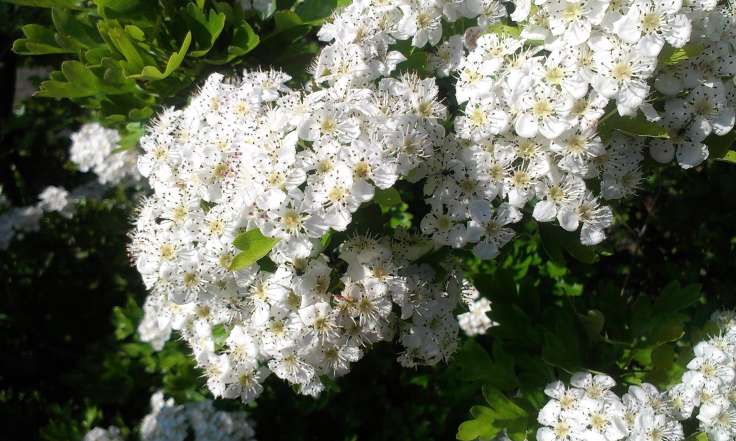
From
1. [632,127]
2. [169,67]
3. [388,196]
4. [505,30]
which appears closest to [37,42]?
[169,67]

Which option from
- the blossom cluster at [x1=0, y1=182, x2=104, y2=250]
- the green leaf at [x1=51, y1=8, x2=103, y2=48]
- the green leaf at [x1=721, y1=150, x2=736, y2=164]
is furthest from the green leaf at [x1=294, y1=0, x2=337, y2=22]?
the blossom cluster at [x1=0, y1=182, x2=104, y2=250]

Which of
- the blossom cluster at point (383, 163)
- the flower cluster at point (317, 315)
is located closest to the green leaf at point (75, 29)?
the blossom cluster at point (383, 163)

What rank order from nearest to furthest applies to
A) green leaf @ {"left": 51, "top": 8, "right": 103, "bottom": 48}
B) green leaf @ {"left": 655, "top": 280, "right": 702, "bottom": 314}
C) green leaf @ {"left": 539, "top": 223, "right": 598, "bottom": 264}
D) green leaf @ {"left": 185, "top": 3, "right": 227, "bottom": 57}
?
green leaf @ {"left": 539, "top": 223, "right": 598, "bottom": 264}, green leaf @ {"left": 185, "top": 3, "right": 227, "bottom": 57}, green leaf @ {"left": 51, "top": 8, "right": 103, "bottom": 48}, green leaf @ {"left": 655, "top": 280, "right": 702, "bottom": 314}

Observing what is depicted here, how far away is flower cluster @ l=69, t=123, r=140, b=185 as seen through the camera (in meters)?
3.30

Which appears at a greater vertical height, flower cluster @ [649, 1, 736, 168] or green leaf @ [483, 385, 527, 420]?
flower cluster @ [649, 1, 736, 168]

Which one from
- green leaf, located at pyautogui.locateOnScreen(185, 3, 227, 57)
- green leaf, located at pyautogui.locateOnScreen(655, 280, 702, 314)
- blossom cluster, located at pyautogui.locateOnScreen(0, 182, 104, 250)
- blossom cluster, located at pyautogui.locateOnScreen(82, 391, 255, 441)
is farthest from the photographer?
blossom cluster, located at pyautogui.locateOnScreen(0, 182, 104, 250)

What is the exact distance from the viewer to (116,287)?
3891 mm

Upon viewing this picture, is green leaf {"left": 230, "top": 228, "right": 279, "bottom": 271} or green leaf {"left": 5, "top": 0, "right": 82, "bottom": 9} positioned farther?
green leaf {"left": 5, "top": 0, "right": 82, "bottom": 9}

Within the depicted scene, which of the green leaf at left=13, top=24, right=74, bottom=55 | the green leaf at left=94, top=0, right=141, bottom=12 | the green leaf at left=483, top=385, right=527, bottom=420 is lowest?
the green leaf at left=483, top=385, right=527, bottom=420

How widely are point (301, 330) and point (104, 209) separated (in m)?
2.36

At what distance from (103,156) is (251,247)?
214 cm

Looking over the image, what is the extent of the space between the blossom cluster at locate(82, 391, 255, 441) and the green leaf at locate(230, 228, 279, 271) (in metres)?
1.39

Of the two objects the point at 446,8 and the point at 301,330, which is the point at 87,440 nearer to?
the point at 301,330

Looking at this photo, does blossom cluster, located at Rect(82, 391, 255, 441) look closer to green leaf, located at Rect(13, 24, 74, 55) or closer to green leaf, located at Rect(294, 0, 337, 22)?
green leaf, located at Rect(13, 24, 74, 55)
